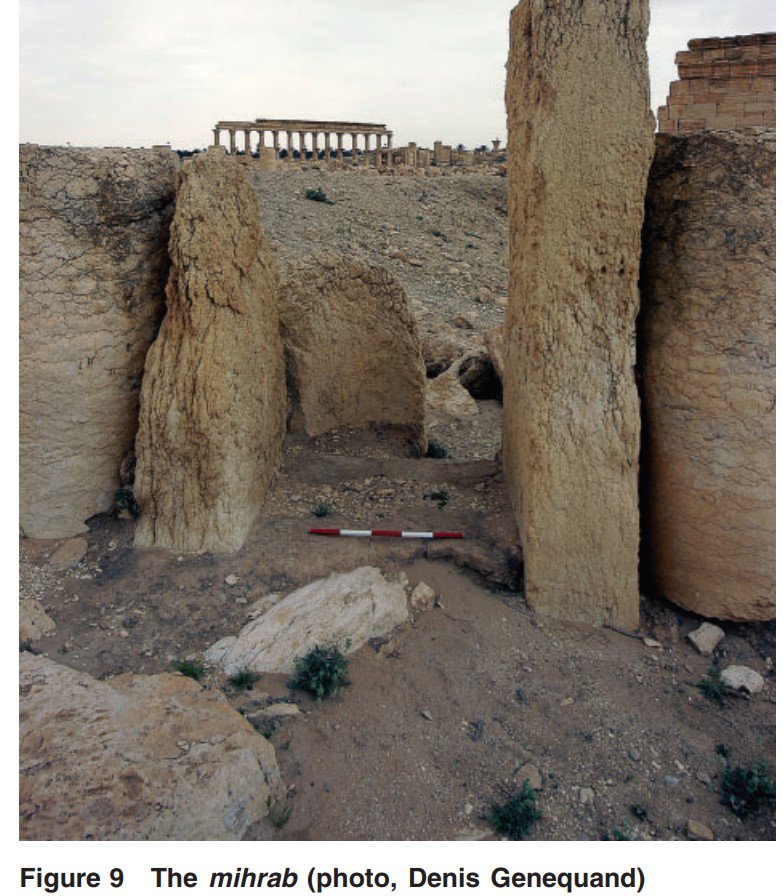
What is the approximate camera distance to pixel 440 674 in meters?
4.03

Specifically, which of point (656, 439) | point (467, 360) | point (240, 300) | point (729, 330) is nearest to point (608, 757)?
point (656, 439)

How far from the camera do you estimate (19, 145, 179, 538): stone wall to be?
4707 millimetres

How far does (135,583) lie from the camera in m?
4.59

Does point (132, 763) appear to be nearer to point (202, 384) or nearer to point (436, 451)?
point (202, 384)

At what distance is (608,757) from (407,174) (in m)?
A: 28.1

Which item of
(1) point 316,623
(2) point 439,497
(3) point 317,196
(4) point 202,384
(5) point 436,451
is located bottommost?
(1) point 316,623

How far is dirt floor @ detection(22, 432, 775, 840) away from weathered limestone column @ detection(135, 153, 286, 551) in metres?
0.25

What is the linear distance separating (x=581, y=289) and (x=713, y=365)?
33.2 inches

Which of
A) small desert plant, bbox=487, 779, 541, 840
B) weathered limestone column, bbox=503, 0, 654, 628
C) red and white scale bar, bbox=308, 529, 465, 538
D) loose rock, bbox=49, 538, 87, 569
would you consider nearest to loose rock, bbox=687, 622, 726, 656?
weathered limestone column, bbox=503, 0, 654, 628

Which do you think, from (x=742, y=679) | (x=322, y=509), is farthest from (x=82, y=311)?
(x=742, y=679)

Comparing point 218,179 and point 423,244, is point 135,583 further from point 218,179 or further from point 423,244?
point 423,244

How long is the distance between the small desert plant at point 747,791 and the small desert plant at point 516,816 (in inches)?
35.1

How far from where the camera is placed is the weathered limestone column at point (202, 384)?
4.73m

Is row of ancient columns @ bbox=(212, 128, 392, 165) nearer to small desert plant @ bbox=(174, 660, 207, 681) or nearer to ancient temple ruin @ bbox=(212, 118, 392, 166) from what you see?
ancient temple ruin @ bbox=(212, 118, 392, 166)
